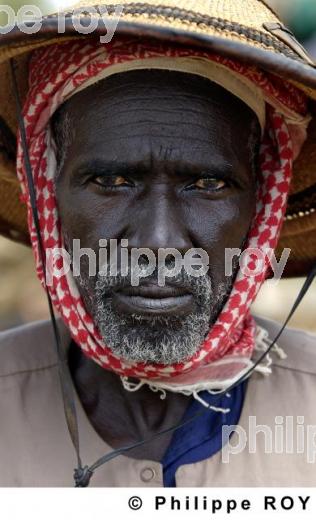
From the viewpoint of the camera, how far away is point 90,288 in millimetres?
1857

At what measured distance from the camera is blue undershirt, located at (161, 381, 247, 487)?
1.90 meters

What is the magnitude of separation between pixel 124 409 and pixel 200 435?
0.21 m

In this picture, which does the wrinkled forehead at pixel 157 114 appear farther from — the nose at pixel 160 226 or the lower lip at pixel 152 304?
the lower lip at pixel 152 304

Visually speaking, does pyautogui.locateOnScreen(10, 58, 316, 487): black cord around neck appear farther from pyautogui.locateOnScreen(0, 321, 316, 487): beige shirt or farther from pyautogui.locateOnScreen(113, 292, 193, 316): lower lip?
pyautogui.locateOnScreen(113, 292, 193, 316): lower lip

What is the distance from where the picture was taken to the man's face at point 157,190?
1.75 m

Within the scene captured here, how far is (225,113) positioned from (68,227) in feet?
1.53

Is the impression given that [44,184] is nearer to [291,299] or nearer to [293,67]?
[293,67]

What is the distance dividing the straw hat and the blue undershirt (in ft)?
1.84

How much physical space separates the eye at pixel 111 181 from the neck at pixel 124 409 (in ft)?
1.70

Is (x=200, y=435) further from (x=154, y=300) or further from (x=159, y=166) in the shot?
(x=159, y=166)

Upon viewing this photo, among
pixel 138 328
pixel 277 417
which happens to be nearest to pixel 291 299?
pixel 277 417

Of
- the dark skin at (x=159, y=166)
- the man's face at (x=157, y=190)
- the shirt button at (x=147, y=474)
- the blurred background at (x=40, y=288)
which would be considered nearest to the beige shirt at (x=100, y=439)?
the shirt button at (x=147, y=474)

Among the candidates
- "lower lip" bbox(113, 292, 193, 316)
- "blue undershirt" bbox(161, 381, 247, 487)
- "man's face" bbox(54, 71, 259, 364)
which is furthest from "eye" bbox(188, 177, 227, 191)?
"blue undershirt" bbox(161, 381, 247, 487)

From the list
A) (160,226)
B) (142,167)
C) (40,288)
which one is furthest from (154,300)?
(40,288)
